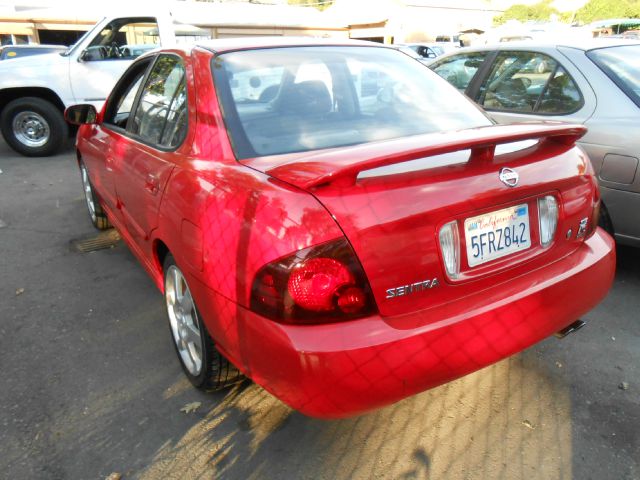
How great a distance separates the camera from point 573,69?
11.9ft

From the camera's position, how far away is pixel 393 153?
5.61 feet

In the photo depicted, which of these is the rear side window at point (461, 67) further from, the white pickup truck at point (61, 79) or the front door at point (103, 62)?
the front door at point (103, 62)

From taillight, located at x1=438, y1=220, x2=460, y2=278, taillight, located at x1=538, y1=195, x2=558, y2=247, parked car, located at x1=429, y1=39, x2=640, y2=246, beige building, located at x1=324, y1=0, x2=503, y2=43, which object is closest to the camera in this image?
taillight, located at x1=438, y1=220, x2=460, y2=278

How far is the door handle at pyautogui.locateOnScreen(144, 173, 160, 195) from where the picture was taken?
8.06ft

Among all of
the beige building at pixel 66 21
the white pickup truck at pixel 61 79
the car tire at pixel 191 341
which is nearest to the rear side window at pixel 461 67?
the car tire at pixel 191 341

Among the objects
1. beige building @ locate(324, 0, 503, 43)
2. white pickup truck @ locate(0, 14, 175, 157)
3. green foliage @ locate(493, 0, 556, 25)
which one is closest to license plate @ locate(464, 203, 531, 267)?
white pickup truck @ locate(0, 14, 175, 157)

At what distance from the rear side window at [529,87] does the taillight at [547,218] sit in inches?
73.7

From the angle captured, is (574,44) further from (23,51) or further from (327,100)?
(23,51)

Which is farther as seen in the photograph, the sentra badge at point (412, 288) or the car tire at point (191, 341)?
the car tire at point (191, 341)

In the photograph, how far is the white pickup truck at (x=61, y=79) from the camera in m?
7.63

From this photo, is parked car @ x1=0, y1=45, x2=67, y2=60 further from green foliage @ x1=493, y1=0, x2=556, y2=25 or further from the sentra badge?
green foliage @ x1=493, y1=0, x2=556, y2=25

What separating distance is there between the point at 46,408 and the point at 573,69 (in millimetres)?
3788

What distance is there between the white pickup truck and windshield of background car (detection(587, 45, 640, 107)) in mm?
5957

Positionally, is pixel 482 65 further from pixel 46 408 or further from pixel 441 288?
pixel 46 408
